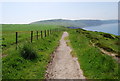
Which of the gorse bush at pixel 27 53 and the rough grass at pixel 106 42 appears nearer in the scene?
the gorse bush at pixel 27 53

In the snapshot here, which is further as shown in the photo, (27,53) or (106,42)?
(106,42)

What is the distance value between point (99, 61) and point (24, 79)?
7.66 metres

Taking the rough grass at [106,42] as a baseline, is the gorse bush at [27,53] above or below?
above

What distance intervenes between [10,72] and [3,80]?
4.56 feet

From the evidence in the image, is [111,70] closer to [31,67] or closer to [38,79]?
[38,79]

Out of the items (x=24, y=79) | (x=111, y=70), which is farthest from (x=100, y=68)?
(x=24, y=79)

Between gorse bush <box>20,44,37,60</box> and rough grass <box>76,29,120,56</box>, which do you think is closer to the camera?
gorse bush <box>20,44,37,60</box>

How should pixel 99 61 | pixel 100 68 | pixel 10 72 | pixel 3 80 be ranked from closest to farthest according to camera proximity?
pixel 3 80
pixel 10 72
pixel 100 68
pixel 99 61

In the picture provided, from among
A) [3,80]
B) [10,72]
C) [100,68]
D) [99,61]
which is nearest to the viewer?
[3,80]

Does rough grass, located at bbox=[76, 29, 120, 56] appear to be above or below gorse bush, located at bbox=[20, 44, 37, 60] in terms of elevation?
below

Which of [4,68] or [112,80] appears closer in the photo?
[112,80]

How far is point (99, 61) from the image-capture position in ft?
49.5

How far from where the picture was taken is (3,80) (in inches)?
423

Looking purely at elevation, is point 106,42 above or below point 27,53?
below
